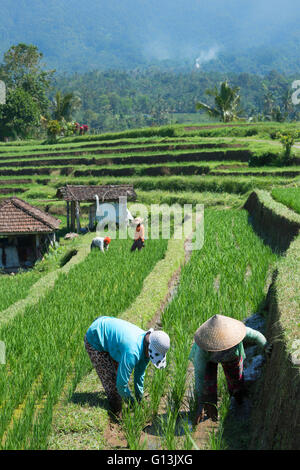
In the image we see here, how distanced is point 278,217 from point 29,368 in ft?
21.8

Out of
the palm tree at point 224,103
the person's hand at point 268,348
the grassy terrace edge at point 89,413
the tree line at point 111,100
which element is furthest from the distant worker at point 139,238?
the palm tree at point 224,103

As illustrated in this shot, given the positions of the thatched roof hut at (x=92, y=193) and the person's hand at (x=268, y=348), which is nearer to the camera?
the person's hand at (x=268, y=348)

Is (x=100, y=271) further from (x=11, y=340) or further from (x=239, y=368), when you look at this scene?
(x=239, y=368)

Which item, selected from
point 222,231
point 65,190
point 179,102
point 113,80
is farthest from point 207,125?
point 113,80

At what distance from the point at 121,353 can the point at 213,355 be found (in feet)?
2.24

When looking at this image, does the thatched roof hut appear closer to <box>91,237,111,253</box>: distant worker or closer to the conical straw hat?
<box>91,237,111,253</box>: distant worker

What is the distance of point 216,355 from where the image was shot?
3291 mm

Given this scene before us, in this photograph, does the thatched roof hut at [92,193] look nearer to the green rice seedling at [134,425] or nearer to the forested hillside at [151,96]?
the green rice seedling at [134,425]

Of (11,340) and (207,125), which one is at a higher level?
(207,125)

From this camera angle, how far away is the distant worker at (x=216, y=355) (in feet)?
10.6

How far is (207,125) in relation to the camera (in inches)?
1288

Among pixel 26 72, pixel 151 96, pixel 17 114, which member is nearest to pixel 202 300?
pixel 17 114

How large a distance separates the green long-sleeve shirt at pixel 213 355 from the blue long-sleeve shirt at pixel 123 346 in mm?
391

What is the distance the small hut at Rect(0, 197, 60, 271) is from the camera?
544 inches
